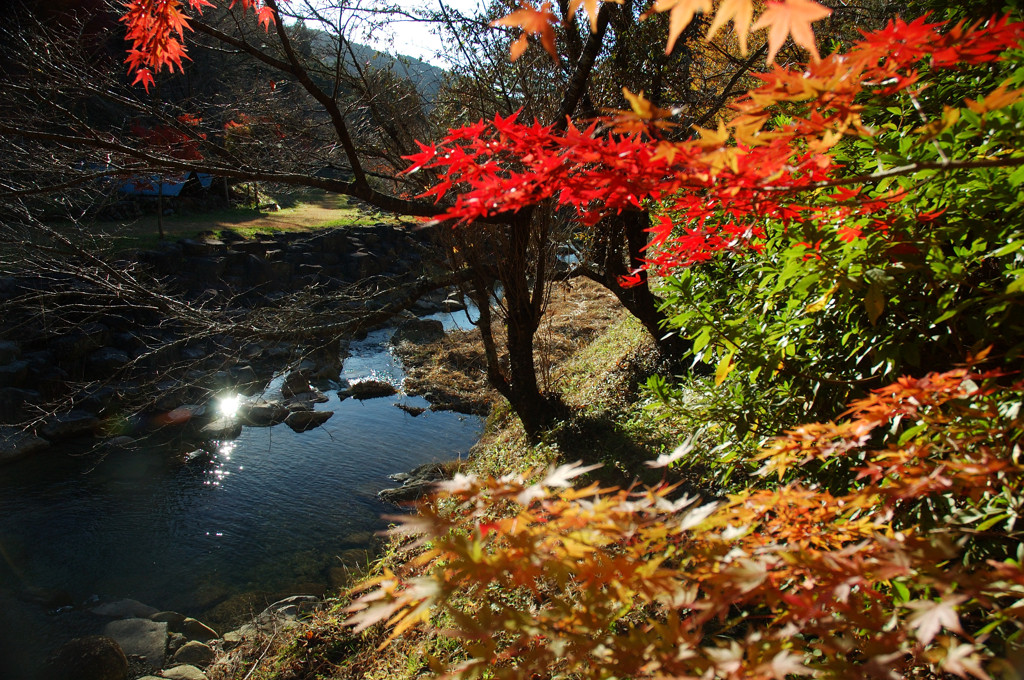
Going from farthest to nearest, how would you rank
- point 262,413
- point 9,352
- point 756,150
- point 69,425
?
point 262,413 → point 9,352 → point 69,425 → point 756,150

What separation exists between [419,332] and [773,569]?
10.3 metres

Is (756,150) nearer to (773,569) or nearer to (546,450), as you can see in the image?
(773,569)

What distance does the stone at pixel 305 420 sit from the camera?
7.65 meters

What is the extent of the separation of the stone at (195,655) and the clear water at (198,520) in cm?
35

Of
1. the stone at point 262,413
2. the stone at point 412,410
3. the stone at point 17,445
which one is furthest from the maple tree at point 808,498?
the stone at point 17,445

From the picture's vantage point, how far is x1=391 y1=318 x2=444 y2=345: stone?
1108cm

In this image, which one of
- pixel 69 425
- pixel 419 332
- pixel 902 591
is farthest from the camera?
pixel 419 332

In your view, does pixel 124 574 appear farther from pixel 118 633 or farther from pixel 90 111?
pixel 90 111

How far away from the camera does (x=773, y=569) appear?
4.47ft

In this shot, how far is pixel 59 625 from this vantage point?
4293 millimetres

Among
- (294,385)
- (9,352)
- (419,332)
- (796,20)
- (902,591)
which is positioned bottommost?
(902,591)

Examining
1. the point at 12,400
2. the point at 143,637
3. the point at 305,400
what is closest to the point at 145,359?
the point at 12,400

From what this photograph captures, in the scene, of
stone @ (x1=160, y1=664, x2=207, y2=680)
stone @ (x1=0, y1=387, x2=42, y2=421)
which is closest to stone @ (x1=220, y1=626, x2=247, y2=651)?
stone @ (x1=160, y1=664, x2=207, y2=680)

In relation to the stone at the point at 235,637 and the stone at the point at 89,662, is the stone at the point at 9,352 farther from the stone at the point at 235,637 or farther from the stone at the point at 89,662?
the stone at the point at 235,637
